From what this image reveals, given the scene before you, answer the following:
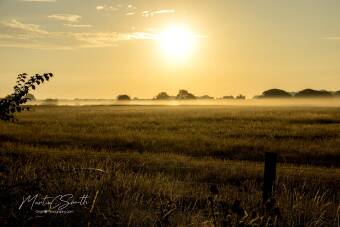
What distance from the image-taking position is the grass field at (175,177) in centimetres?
905

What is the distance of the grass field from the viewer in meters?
9.05

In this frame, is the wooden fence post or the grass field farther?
the wooden fence post

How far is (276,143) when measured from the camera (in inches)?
1097

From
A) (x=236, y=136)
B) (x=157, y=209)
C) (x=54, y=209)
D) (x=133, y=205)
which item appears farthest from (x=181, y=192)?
(x=236, y=136)

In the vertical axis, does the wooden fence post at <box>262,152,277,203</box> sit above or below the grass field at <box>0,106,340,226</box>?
above

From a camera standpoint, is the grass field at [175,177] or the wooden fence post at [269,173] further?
the wooden fence post at [269,173]

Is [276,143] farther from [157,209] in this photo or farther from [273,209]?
[273,209]

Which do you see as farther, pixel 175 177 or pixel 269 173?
pixel 175 177

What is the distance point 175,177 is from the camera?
650 inches

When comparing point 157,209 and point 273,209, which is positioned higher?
point 273,209

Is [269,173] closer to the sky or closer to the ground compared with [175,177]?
closer to the sky

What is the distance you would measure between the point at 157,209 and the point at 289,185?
257 inches

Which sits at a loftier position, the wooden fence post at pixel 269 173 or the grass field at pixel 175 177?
the wooden fence post at pixel 269 173

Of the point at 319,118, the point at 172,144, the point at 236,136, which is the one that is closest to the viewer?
the point at 172,144
